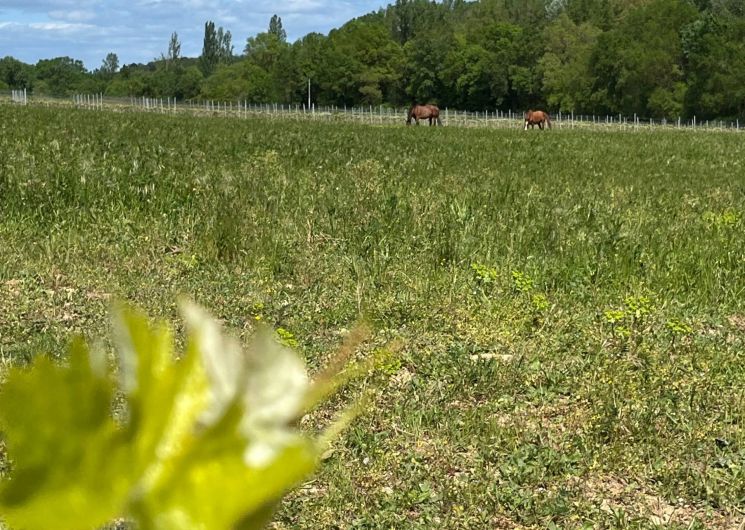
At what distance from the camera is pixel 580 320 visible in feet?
14.2

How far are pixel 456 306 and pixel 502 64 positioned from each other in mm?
83346

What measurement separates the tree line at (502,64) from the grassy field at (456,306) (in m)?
60.7

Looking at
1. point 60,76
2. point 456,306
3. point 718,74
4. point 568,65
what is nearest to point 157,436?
point 456,306

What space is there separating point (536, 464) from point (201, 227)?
139 inches

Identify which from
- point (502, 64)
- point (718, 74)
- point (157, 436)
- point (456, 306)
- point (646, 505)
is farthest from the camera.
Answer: point (502, 64)

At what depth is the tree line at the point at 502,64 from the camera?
213ft

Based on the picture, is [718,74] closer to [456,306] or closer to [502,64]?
[502,64]

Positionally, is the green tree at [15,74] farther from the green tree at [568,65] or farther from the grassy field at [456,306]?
the grassy field at [456,306]

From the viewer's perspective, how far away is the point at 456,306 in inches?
178

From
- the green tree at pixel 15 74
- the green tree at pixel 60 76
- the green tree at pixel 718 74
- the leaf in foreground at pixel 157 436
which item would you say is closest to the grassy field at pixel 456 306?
the leaf in foreground at pixel 157 436

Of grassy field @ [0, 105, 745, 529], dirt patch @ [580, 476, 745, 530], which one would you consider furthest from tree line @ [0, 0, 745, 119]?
dirt patch @ [580, 476, 745, 530]

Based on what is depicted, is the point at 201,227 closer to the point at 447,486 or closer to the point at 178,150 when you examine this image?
the point at 447,486

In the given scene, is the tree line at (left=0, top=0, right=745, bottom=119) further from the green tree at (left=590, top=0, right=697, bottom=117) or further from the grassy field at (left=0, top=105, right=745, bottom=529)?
the grassy field at (left=0, top=105, right=745, bottom=529)

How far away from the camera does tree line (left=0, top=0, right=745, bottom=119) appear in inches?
2557
